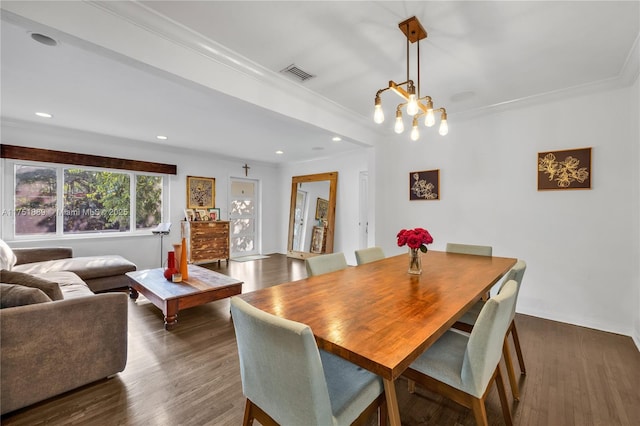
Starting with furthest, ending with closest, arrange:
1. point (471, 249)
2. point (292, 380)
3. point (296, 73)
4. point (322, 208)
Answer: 1. point (322, 208)
2. point (471, 249)
3. point (296, 73)
4. point (292, 380)

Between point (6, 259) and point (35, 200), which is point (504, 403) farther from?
point (35, 200)

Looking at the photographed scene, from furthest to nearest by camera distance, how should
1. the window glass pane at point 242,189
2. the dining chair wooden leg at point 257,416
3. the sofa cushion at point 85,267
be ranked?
the window glass pane at point 242,189 < the sofa cushion at point 85,267 < the dining chair wooden leg at point 257,416

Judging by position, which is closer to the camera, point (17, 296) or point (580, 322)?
point (17, 296)

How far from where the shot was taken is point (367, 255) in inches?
99.1

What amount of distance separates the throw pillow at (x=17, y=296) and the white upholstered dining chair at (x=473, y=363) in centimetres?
227

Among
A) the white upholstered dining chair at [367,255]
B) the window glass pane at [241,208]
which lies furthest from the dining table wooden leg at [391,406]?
the window glass pane at [241,208]

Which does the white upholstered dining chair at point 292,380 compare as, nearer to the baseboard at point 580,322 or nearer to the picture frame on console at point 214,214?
the baseboard at point 580,322

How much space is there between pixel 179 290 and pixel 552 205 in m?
4.08

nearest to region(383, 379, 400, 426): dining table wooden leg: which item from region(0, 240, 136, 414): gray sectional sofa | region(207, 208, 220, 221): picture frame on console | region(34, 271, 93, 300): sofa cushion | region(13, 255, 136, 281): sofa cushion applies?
region(0, 240, 136, 414): gray sectional sofa

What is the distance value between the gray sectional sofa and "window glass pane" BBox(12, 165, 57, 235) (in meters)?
3.11

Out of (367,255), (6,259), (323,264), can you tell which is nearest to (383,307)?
(323,264)

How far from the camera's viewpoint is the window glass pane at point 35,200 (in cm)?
403

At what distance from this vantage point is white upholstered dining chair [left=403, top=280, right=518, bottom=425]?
112cm

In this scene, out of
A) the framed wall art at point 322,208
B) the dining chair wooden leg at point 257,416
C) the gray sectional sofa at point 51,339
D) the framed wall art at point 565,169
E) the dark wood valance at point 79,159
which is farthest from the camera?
the framed wall art at point 322,208
